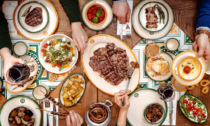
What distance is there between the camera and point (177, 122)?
8.49 feet

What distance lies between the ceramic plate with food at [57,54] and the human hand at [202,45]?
6.03 feet

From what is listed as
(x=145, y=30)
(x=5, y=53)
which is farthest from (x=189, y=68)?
(x=5, y=53)

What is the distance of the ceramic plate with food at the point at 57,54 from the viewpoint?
2443mm

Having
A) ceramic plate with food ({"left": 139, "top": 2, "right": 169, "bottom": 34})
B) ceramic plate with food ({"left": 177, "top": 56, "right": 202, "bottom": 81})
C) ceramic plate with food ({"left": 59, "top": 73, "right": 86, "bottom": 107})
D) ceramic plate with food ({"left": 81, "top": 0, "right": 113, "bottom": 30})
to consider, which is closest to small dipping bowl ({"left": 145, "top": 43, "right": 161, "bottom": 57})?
ceramic plate with food ({"left": 139, "top": 2, "right": 169, "bottom": 34})

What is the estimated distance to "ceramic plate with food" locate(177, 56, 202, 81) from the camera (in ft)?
7.48

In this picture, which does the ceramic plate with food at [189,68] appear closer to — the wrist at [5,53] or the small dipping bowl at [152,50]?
the small dipping bowl at [152,50]

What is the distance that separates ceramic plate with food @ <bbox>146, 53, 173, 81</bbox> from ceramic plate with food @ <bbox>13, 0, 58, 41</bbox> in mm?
1611

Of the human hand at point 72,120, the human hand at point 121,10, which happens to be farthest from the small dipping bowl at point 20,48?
the human hand at point 121,10

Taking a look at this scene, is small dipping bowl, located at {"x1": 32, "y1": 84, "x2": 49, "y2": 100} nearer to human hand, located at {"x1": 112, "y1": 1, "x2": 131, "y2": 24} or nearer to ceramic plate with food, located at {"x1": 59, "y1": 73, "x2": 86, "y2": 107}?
ceramic plate with food, located at {"x1": 59, "y1": 73, "x2": 86, "y2": 107}

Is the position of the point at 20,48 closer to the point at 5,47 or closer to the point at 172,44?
the point at 5,47

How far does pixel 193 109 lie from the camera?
254cm

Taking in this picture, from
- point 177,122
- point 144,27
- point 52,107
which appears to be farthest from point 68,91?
point 177,122

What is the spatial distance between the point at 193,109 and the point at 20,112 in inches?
106

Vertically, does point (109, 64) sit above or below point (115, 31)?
below
